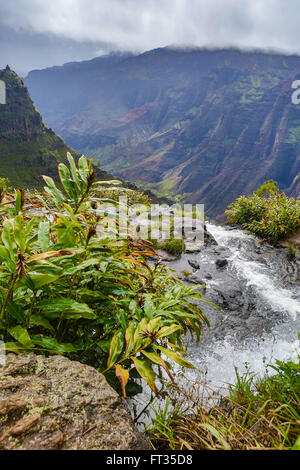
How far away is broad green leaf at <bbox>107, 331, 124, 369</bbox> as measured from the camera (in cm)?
153

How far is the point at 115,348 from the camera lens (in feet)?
5.25

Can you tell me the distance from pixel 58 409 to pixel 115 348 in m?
0.52

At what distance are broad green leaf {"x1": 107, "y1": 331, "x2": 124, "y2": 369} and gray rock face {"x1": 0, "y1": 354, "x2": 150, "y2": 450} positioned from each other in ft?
0.54

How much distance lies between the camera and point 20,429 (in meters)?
0.99

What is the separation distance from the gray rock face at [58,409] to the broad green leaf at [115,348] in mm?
165

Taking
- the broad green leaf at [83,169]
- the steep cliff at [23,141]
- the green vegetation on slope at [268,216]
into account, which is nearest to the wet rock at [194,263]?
the green vegetation on slope at [268,216]

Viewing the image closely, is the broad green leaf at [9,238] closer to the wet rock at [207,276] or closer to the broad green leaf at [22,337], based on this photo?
the broad green leaf at [22,337]

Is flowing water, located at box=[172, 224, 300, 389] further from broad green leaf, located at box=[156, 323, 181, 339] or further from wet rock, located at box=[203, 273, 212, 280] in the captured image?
broad green leaf, located at box=[156, 323, 181, 339]

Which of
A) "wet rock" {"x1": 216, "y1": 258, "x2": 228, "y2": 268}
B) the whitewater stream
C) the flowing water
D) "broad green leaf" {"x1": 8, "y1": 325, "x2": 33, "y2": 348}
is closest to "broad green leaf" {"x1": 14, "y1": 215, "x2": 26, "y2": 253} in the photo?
"broad green leaf" {"x1": 8, "y1": 325, "x2": 33, "y2": 348}

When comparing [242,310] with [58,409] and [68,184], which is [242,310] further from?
[58,409]

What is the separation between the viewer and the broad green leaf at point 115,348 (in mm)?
1529

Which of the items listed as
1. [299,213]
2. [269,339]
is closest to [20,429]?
[269,339]

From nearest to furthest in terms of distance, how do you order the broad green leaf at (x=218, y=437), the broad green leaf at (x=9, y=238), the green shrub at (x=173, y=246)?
the broad green leaf at (x=218, y=437) < the broad green leaf at (x=9, y=238) < the green shrub at (x=173, y=246)
